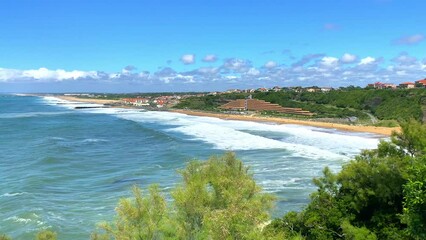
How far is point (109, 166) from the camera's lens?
4538 cm

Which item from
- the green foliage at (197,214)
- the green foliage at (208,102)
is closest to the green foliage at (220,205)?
the green foliage at (197,214)

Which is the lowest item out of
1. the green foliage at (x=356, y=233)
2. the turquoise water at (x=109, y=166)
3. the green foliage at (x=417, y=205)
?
the turquoise water at (x=109, y=166)

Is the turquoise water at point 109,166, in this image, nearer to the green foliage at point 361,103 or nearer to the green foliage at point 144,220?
the green foliage at point 144,220

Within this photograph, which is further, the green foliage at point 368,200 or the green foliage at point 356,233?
the green foliage at point 368,200

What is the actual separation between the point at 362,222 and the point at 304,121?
88.2m

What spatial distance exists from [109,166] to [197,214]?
104ft

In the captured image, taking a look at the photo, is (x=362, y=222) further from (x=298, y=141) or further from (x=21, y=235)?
(x=298, y=141)

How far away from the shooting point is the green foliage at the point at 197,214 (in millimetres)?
12461

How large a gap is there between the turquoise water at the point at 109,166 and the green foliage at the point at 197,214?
34.3 feet

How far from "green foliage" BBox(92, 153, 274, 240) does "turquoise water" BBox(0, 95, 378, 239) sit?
Answer: 10463mm

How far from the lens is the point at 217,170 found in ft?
67.7

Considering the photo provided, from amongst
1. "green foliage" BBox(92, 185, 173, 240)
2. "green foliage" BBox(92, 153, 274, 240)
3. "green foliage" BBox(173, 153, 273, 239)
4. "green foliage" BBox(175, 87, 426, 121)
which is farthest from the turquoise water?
"green foliage" BBox(175, 87, 426, 121)

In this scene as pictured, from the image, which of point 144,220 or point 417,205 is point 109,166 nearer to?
point 144,220

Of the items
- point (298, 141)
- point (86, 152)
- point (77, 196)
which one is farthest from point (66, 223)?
point (298, 141)
